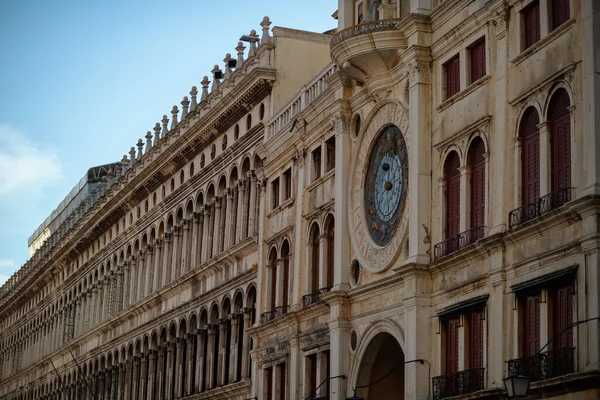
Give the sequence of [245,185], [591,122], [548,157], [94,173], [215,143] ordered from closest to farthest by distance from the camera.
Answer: [591,122] → [548,157] → [245,185] → [215,143] → [94,173]

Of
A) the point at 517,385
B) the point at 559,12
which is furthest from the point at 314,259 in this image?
the point at 517,385

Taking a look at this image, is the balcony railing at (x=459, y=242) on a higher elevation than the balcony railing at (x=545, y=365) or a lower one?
higher

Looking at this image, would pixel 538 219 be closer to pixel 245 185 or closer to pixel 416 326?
pixel 416 326

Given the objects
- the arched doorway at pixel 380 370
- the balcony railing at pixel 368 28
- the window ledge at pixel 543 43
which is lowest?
the arched doorway at pixel 380 370

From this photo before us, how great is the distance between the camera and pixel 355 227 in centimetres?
3662

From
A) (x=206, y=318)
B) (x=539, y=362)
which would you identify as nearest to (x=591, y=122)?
(x=539, y=362)

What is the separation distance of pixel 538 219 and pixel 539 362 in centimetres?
297

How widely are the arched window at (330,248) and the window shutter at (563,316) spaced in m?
13.2

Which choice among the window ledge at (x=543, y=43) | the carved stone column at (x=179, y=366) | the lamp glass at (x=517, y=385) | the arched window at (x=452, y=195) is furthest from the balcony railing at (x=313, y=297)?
the carved stone column at (x=179, y=366)

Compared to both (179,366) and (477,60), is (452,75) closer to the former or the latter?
(477,60)

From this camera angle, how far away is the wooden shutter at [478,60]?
1224 inches

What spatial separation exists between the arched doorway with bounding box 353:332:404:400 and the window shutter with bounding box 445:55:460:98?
23.9 feet

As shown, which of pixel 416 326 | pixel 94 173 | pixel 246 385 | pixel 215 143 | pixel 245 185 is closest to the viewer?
pixel 416 326

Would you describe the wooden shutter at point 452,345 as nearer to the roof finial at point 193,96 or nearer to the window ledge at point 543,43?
the window ledge at point 543,43
